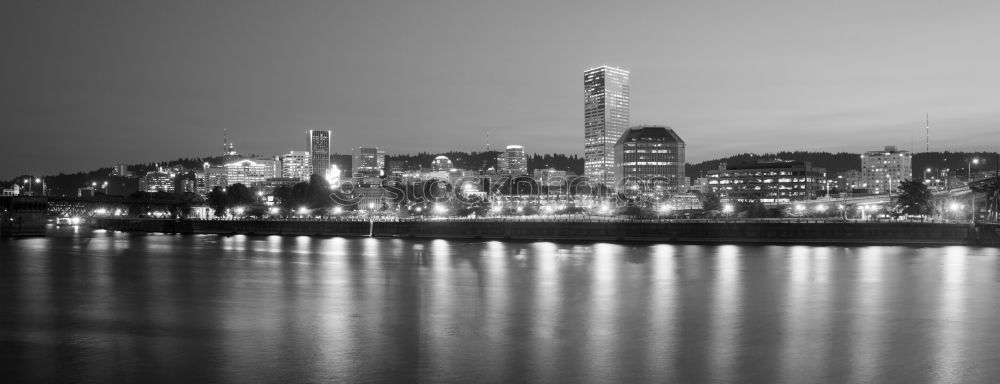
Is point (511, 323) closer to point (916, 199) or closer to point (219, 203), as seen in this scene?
point (916, 199)

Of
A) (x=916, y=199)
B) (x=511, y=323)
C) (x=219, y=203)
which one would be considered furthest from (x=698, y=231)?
(x=219, y=203)

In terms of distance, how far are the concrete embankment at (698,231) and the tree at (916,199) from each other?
47.3 m

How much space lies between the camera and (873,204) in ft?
484

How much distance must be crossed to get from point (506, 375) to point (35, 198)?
12023 cm

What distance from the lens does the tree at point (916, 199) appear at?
369 ft

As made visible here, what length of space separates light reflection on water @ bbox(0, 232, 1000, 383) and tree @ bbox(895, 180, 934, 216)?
72514 millimetres

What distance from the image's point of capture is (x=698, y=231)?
76125 mm

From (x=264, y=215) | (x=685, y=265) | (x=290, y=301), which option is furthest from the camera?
(x=264, y=215)

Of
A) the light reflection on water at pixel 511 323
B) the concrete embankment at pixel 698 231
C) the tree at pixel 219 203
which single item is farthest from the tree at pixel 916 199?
the tree at pixel 219 203

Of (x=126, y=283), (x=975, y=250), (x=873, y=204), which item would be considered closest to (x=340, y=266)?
(x=126, y=283)

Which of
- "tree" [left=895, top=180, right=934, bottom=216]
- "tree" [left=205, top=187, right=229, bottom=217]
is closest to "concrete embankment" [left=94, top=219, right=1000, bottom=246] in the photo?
"tree" [left=895, top=180, right=934, bottom=216]

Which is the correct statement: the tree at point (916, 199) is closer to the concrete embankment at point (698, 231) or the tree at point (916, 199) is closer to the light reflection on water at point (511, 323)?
the concrete embankment at point (698, 231)

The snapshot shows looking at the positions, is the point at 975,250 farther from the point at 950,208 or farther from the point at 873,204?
the point at 873,204

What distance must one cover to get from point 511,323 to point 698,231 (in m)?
56.0
